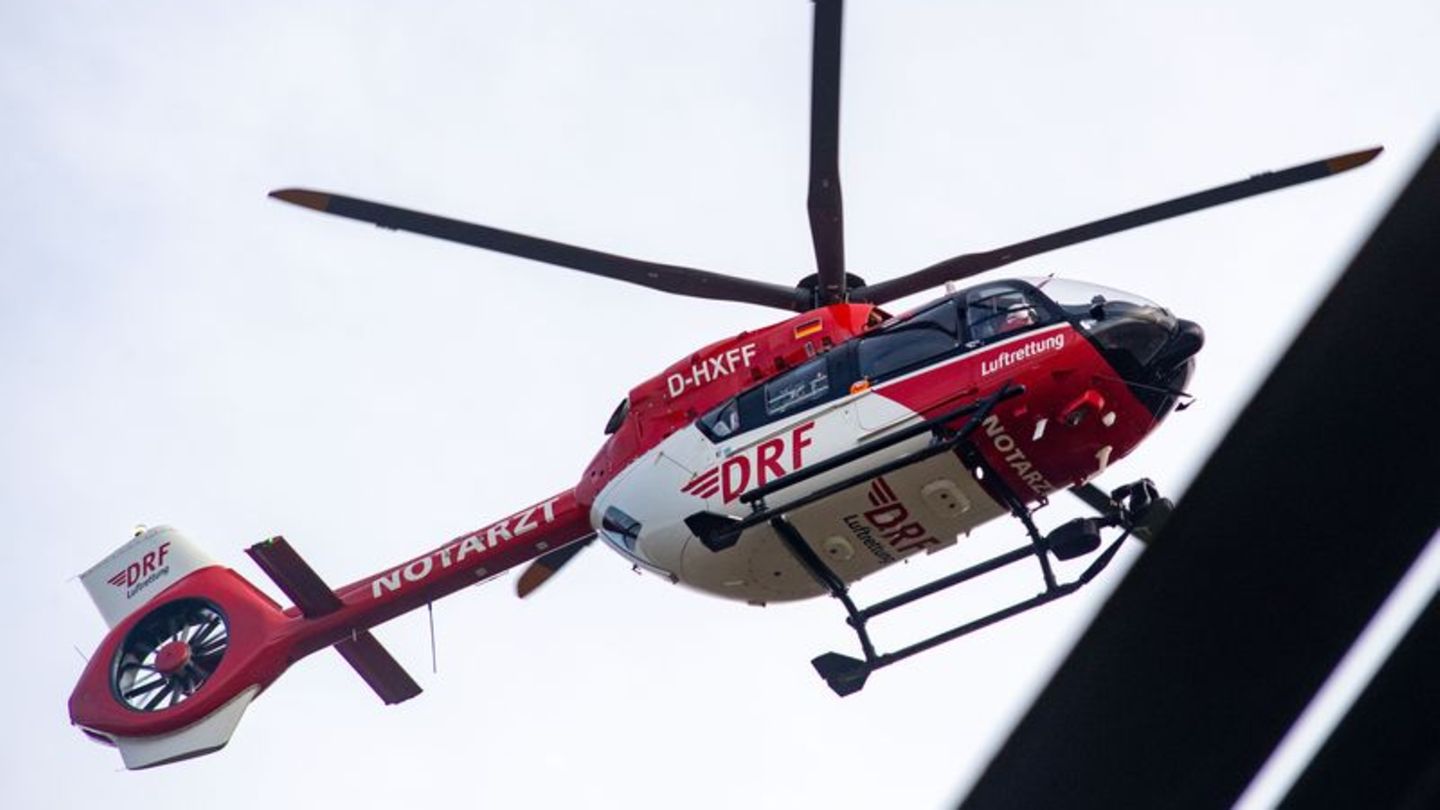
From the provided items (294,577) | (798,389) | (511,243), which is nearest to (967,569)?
(798,389)

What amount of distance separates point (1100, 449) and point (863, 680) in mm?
2260

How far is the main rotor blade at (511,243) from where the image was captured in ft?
42.3

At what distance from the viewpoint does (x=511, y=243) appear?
12930 millimetres

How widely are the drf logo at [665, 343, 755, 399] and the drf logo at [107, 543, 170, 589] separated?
272 inches

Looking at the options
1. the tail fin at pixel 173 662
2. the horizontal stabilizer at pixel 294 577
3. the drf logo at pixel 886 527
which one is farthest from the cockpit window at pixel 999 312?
the tail fin at pixel 173 662

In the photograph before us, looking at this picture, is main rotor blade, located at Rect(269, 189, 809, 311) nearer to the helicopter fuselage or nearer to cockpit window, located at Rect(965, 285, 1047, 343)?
the helicopter fuselage

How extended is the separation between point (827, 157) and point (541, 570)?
4918 millimetres

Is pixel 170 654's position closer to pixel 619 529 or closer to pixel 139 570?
pixel 139 570

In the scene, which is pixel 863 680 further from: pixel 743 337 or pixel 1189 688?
pixel 1189 688

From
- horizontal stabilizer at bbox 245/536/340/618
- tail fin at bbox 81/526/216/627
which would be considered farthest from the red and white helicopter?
tail fin at bbox 81/526/216/627

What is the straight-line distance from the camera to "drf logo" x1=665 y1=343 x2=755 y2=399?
12.9 meters

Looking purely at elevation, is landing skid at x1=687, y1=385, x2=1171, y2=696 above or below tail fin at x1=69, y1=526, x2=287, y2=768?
above

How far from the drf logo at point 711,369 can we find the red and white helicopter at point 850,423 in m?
0.02

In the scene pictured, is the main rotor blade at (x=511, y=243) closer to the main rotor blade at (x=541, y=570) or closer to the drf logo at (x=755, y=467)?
the drf logo at (x=755, y=467)
